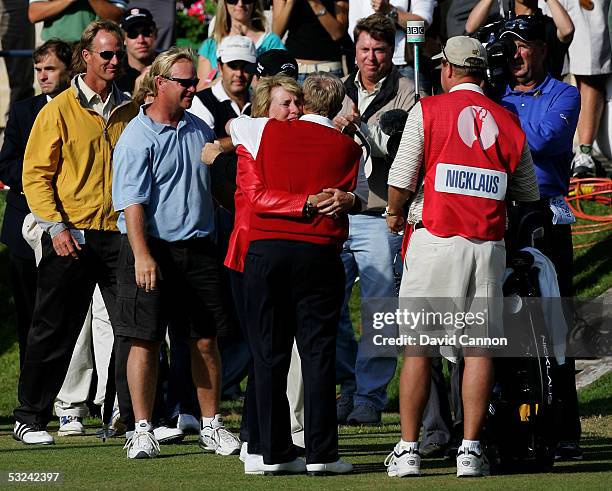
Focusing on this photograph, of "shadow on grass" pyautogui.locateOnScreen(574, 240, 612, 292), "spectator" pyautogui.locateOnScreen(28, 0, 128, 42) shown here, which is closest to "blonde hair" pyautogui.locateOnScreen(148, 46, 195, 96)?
"spectator" pyautogui.locateOnScreen(28, 0, 128, 42)

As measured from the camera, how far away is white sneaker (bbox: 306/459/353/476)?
→ 8141mm

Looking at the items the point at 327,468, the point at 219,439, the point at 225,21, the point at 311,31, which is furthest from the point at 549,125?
the point at 311,31

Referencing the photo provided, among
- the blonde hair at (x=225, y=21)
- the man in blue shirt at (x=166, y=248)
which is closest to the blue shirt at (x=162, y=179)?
the man in blue shirt at (x=166, y=248)

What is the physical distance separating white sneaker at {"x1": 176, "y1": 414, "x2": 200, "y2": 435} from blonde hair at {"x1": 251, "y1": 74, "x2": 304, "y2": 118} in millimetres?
2755

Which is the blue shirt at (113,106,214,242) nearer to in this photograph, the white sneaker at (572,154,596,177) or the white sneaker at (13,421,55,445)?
the white sneaker at (13,421,55,445)

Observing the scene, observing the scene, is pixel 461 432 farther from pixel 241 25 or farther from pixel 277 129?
pixel 241 25

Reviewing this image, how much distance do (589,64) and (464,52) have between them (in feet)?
20.9

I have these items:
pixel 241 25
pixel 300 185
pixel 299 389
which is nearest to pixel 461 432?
pixel 299 389

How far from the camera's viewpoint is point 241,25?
12.8 m

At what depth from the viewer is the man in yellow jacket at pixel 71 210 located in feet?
32.2

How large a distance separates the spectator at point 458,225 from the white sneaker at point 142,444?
161 cm

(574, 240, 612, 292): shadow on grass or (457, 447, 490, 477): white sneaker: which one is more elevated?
(457, 447, 490, 477): white sneaker

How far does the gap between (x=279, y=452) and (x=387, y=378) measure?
2.81m

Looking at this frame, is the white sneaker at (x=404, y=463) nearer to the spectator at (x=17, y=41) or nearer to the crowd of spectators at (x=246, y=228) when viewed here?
the crowd of spectators at (x=246, y=228)
